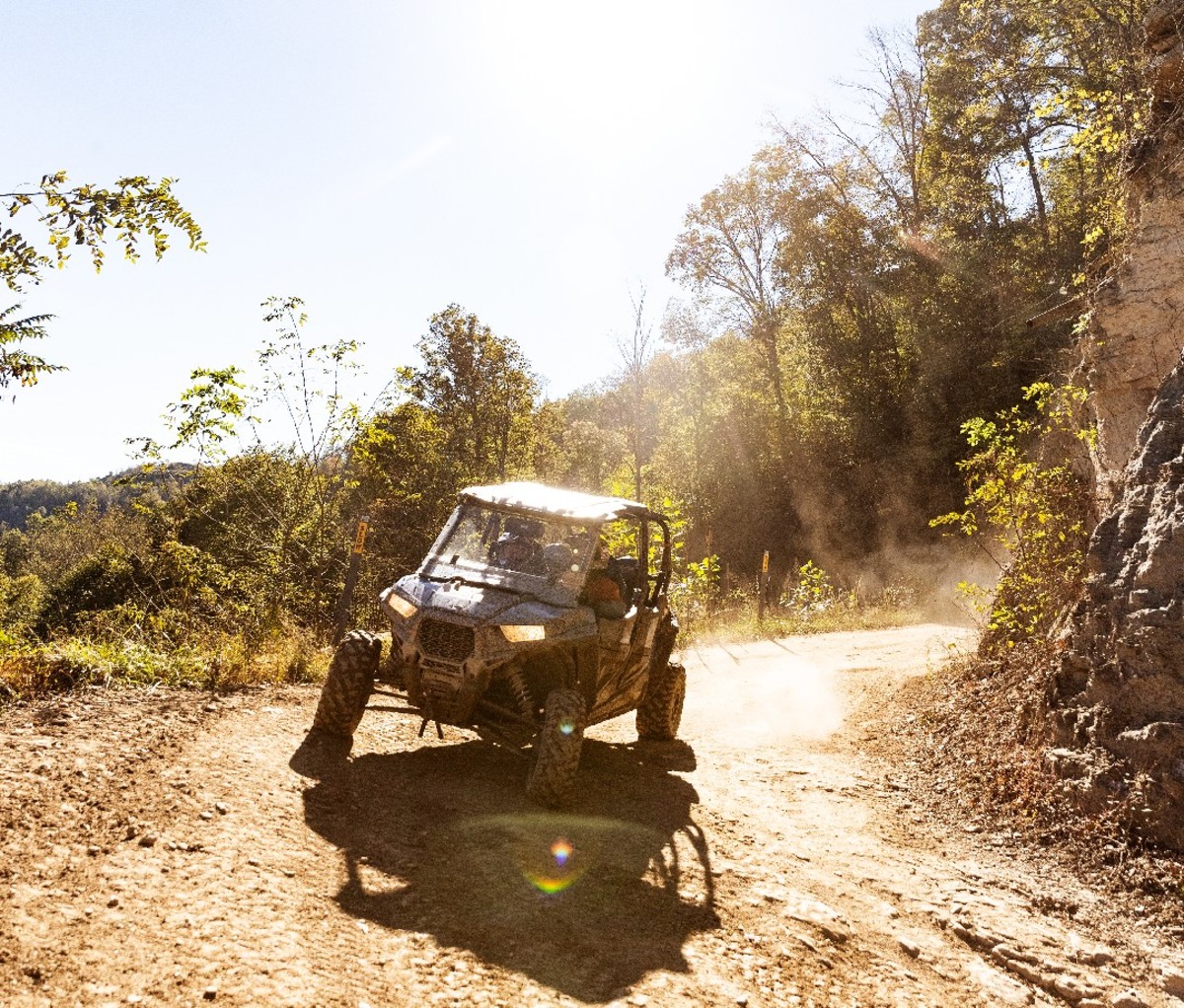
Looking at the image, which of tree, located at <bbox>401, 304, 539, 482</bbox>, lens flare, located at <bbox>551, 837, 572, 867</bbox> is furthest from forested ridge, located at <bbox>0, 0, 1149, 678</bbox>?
lens flare, located at <bbox>551, 837, 572, 867</bbox>

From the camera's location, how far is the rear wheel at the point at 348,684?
5645 millimetres

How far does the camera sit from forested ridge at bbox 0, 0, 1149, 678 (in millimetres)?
13062

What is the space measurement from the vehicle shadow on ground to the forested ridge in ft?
21.7

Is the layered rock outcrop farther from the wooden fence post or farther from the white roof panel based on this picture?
the wooden fence post

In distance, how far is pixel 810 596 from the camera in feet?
65.9

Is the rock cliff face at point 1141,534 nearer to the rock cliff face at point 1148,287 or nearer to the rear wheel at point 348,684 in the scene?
the rock cliff face at point 1148,287

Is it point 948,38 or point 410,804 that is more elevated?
point 948,38

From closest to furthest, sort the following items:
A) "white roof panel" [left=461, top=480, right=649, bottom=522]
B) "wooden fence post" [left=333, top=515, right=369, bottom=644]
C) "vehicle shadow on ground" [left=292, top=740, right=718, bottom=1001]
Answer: "vehicle shadow on ground" [left=292, top=740, right=718, bottom=1001]
"white roof panel" [left=461, top=480, right=649, bottom=522]
"wooden fence post" [left=333, top=515, right=369, bottom=644]

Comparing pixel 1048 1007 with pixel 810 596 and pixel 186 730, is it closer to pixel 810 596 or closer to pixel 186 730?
pixel 186 730

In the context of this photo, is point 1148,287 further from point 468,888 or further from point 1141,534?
point 468,888

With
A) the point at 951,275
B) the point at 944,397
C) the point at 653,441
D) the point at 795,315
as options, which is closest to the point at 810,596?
the point at 944,397

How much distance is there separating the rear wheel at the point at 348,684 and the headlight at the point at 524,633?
1149 millimetres

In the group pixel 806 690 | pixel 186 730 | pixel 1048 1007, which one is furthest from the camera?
pixel 806 690

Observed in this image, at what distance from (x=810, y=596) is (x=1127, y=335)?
12.9 metres
